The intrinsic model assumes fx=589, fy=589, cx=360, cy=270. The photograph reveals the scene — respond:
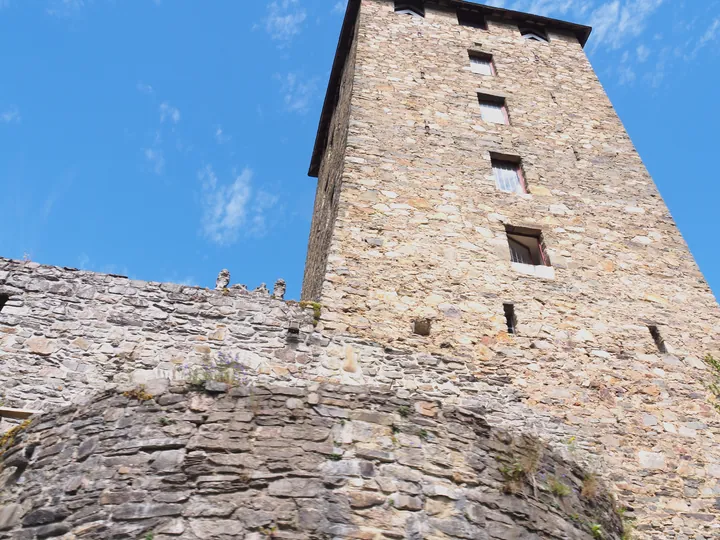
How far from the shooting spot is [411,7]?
1511 centimetres

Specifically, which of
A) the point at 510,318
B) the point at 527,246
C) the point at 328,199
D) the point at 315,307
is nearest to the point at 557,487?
the point at 510,318

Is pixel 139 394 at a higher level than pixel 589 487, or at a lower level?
higher

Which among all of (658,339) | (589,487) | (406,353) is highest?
(658,339)

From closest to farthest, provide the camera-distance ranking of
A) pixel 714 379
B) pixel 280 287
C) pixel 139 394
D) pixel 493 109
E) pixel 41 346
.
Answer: pixel 139 394
pixel 41 346
pixel 714 379
pixel 280 287
pixel 493 109

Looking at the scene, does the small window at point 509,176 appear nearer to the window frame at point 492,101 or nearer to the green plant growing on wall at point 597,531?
the window frame at point 492,101

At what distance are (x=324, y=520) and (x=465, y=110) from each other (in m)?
8.82

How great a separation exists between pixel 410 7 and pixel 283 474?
13274 millimetres

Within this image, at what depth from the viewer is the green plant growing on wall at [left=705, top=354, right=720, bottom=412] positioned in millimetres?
7746

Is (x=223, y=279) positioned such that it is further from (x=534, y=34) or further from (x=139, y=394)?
(x=534, y=34)

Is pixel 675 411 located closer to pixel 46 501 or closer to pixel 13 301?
pixel 46 501

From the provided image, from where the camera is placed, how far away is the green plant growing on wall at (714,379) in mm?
7746

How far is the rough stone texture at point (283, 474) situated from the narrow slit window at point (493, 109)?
7210 mm

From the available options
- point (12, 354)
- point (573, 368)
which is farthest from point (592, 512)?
point (12, 354)

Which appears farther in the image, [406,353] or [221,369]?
[406,353]
